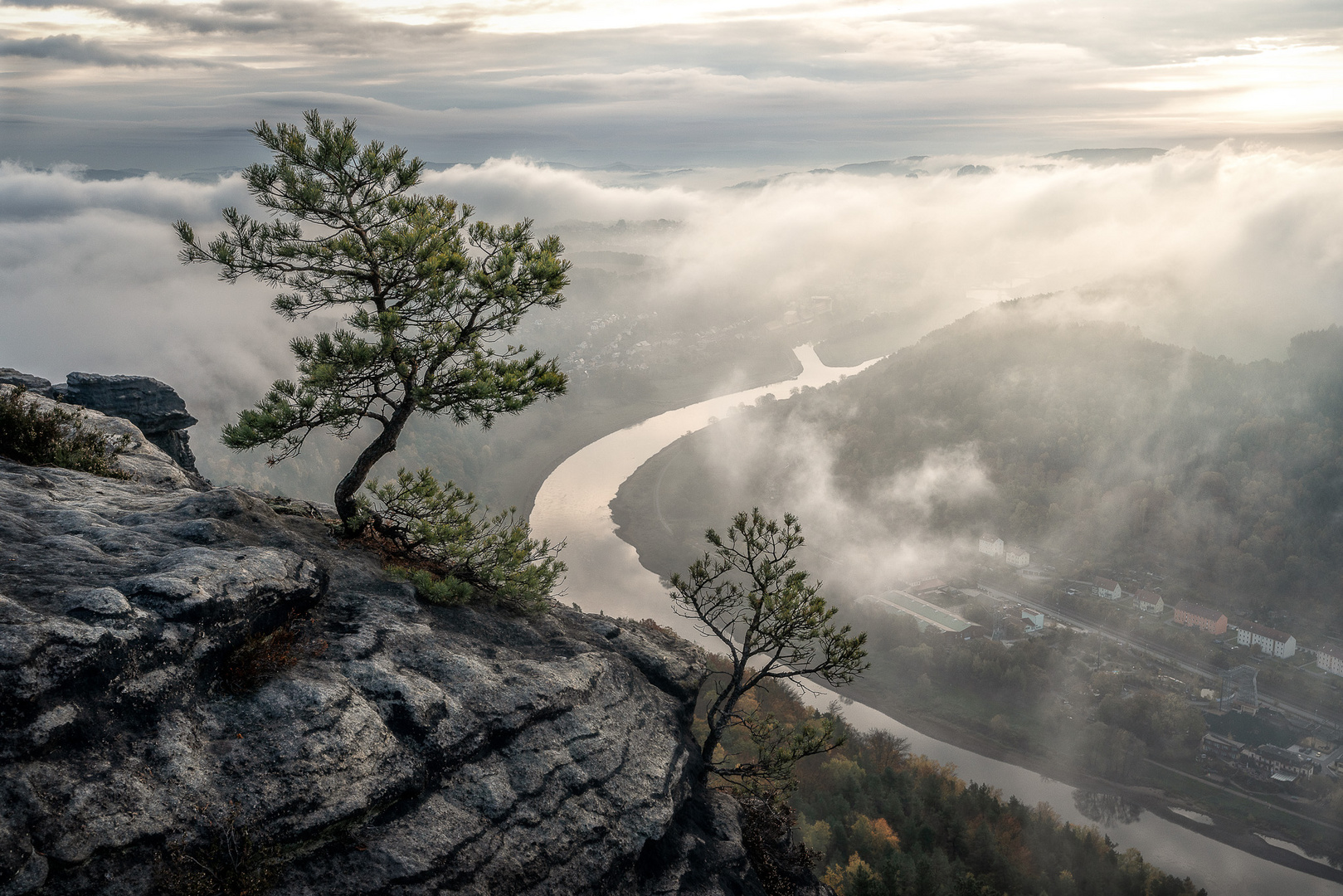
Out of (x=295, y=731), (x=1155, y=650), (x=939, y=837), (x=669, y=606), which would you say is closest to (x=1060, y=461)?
(x=1155, y=650)

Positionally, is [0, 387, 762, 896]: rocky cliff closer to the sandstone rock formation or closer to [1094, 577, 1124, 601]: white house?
the sandstone rock formation

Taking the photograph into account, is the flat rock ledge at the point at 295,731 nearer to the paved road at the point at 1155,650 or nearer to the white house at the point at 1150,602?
the paved road at the point at 1155,650

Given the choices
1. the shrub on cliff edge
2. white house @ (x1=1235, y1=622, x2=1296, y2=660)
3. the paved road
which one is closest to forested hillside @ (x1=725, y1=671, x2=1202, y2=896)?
the paved road

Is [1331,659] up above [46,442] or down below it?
below

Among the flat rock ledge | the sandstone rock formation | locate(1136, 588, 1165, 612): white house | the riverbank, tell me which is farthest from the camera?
locate(1136, 588, 1165, 612): white house

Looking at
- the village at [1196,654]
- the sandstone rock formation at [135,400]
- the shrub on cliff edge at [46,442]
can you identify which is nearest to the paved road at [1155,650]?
the village at [1196,654]

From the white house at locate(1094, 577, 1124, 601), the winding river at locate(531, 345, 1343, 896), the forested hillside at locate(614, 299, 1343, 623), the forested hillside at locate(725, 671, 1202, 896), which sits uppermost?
the forested hillside at locate(614, 299, 1343, 623)

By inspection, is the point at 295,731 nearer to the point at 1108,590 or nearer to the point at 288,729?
the point at 288,729
